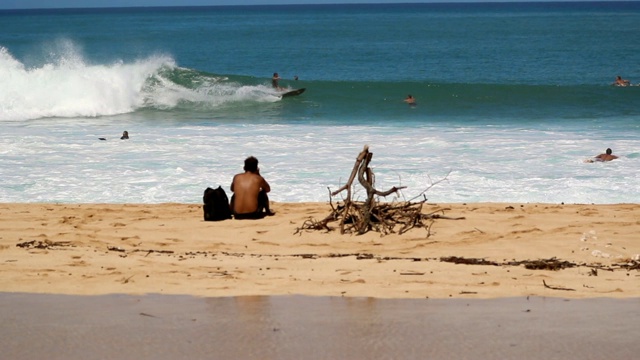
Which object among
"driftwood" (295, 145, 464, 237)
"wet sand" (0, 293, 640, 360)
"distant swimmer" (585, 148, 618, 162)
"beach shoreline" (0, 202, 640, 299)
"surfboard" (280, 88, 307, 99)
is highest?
"surfboard" (280, 88, 307, 99)

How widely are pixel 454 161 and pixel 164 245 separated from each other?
7266mm

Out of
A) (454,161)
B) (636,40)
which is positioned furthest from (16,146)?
(636,40)

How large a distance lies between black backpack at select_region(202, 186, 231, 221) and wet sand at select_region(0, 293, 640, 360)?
340cm

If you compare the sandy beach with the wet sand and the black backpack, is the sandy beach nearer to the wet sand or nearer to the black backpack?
the wet sand

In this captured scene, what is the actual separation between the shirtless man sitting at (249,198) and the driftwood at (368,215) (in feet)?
2.69

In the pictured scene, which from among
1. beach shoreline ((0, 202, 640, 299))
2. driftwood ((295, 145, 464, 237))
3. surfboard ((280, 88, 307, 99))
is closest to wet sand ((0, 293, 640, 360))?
beach shoreline ((0, 202, 640, 299))

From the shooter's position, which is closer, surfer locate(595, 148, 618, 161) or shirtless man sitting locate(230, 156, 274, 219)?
shirtless man sitting locate(230, 156, 274, 219)

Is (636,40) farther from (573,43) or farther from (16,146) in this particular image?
(16,146)

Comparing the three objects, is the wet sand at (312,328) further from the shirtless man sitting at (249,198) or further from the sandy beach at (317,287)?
the shirtless man sitting at (249,198)

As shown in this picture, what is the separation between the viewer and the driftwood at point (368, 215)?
9.69m

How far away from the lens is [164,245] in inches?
371

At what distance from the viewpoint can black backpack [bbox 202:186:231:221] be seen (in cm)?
1057

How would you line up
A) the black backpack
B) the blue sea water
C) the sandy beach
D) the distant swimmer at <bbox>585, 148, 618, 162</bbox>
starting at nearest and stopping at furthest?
1. the sandy beach
2. the black backpack
3. the blue sea water
4. the distant swimmer at <bbox>585, 148, 618, 162</bbox>

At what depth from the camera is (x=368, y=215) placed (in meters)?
9.70
